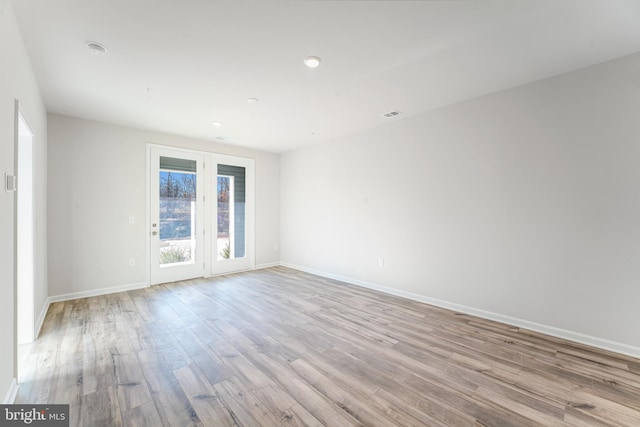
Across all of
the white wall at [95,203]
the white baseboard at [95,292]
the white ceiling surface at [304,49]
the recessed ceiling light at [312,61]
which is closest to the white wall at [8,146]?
the white ceiling surface at [304,49]

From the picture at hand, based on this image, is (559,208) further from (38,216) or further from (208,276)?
(38,216)

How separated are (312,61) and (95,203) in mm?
4075

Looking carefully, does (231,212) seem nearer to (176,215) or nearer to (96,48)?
(176,215)

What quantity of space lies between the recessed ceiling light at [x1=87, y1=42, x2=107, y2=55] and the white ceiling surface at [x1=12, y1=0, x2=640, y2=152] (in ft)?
0.17

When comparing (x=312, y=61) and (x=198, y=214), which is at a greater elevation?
(x=312, y=61)

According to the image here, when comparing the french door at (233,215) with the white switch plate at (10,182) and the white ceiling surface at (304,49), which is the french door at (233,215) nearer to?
the white ceiling surface at (304,49)

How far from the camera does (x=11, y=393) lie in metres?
1.84

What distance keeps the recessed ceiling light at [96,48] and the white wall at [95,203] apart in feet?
7.83

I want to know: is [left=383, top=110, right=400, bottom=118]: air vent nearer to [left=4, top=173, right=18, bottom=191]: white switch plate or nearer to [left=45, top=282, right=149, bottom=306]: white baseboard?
[left=4, top=173, right=18, bottom=191]: white switch plate

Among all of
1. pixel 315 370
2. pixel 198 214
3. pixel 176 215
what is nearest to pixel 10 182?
pixel 315 370

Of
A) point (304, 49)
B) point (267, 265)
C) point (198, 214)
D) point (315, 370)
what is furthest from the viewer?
point (267, 265)

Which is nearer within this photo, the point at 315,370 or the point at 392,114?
the point at 315,370

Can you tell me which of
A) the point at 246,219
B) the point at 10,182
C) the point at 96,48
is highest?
the point at 96,48

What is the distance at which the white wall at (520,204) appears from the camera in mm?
2615
